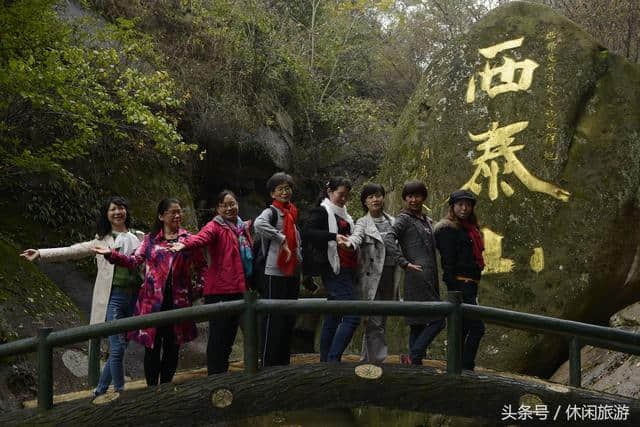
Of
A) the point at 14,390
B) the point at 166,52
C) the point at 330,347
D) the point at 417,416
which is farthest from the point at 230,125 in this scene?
the point at 417,416

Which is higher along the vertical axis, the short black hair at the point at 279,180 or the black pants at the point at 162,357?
the short black hair at the point at 279,180

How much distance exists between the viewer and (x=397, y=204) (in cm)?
806

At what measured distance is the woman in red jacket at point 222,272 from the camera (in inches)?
176

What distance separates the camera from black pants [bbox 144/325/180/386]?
175 inches

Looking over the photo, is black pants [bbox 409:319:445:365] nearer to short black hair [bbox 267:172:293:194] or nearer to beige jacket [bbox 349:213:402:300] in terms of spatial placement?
beige jacket [bbox 349:213:402:300]

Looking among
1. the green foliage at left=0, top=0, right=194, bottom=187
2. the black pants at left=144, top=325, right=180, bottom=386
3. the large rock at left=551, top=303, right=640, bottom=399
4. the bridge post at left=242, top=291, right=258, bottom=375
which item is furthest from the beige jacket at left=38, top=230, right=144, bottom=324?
the large rock at left=551, top=303, right=640, bottom=399

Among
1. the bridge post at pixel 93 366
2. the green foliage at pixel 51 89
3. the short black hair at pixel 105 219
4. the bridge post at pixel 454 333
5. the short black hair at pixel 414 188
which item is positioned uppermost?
the green foliage at pixel 51 89

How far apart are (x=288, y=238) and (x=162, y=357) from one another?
127cm

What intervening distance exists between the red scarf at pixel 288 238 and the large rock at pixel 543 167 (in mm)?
3230

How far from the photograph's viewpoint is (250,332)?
4.04 m

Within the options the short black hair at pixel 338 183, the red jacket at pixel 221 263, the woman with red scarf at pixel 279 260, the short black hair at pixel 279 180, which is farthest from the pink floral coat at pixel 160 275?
the short black hair at pixel 338 183

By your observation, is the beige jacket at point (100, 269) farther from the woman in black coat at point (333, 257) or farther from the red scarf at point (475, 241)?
the red scarf at point (475, 241)

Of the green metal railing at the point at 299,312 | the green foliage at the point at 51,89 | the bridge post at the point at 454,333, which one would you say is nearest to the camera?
the green metal railing at the point at 299,312

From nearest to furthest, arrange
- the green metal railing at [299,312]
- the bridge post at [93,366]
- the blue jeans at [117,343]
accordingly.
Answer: the green metal railing at [299,312]
the blue jeans at [117,343]
the bridge post at [93,366]
